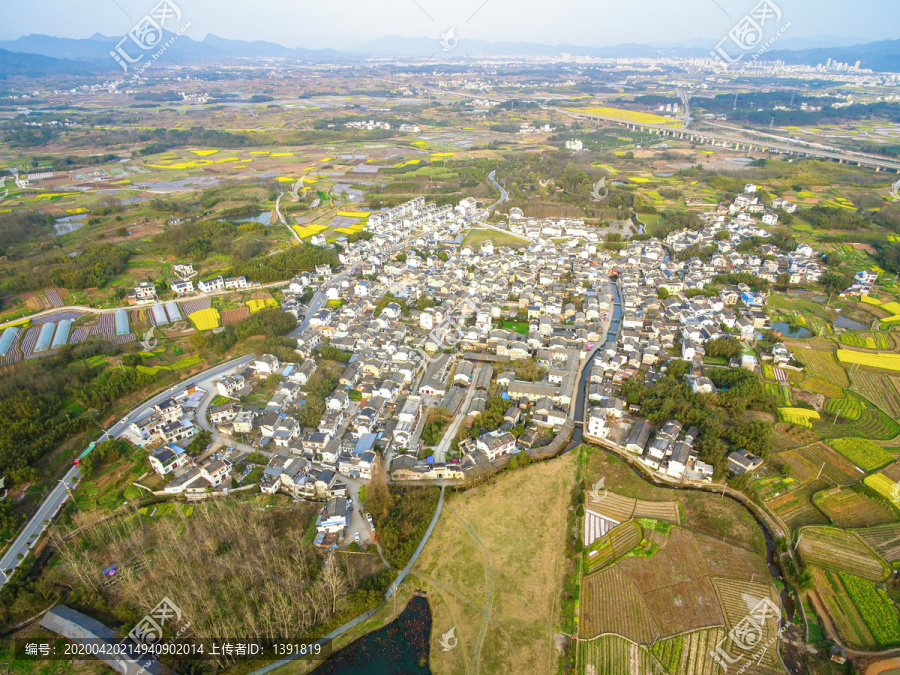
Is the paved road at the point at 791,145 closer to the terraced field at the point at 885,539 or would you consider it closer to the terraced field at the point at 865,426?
the terraced field at the point at 865,426

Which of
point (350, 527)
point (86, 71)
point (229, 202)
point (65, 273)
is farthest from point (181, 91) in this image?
point (350, 527)

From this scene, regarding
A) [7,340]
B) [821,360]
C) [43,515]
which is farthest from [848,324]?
[7,340]

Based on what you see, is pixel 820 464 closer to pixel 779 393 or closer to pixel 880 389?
pixel 779 393

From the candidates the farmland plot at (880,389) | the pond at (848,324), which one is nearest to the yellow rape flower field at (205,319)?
the farmland plot at (880,389)

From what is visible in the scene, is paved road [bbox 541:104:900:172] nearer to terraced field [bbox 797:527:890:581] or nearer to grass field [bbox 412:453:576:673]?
terraced field [bbox 797:527:890:581]

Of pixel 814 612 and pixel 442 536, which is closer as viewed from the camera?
pixel 814 612

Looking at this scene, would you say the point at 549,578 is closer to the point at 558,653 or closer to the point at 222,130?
the point at 558,653

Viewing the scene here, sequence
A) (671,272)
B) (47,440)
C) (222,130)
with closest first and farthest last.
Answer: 1. (47,440)
2. (671,272)
3. (222,130)
